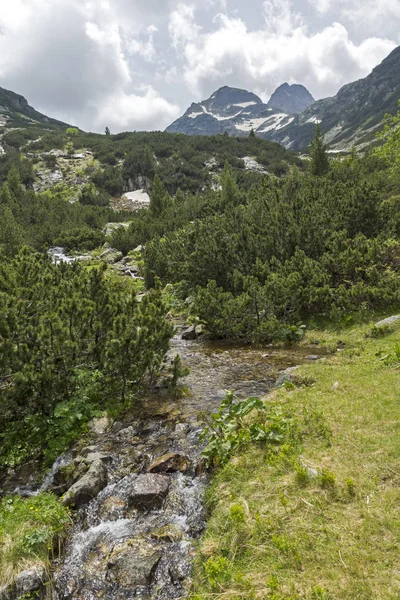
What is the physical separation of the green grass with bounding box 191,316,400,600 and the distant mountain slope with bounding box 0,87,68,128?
135m

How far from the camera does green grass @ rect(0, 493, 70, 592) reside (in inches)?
193

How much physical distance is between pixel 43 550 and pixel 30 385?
401 cm

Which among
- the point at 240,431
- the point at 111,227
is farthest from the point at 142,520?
the point at 111,227

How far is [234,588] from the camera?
13.1ft

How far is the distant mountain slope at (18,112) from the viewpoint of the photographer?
120750 mm

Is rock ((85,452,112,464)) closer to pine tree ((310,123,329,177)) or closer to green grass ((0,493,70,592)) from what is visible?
green grass ((0,493,70,592))

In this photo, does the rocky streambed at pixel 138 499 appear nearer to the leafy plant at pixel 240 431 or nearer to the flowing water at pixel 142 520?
the flowing water at pixel 142 520

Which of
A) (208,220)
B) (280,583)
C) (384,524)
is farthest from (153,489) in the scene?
(208,220)

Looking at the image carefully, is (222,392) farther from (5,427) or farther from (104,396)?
(5,427)

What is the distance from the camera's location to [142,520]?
19.2 ft

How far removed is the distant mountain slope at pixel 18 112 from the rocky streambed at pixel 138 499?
13156cm

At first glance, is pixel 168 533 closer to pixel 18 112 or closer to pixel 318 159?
pixel 318 159

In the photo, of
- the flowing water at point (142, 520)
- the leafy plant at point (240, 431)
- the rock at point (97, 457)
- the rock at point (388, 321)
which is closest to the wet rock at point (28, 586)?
the flowing water at point (142, 520)

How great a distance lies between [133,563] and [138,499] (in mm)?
1302
